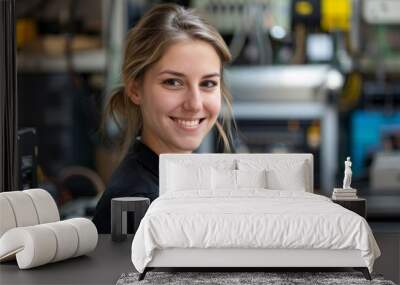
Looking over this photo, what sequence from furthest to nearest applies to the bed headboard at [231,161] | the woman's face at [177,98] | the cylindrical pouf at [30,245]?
the woman's face at [177,98] < the bed headboard at [231,161] < the cylindrical pouf at [30,245]

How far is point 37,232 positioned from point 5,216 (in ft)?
0.86

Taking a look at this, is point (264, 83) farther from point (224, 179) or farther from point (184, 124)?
point (224, 179)

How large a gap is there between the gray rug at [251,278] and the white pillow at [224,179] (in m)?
0.81

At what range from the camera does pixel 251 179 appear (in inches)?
184

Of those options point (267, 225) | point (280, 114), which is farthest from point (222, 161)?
point (280, 114)

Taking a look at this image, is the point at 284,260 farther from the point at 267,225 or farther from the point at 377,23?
the point at 377,23

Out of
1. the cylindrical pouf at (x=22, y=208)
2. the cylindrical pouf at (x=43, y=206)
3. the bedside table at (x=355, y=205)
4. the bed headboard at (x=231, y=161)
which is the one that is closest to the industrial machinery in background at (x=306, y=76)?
the bed headboard at (x=231, y=161)

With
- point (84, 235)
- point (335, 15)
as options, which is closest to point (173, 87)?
point (335, 15)

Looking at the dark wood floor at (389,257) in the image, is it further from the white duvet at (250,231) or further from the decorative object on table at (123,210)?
the decorative object on table at (123,210)

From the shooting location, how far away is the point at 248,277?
381 cm

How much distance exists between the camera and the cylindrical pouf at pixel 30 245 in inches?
155

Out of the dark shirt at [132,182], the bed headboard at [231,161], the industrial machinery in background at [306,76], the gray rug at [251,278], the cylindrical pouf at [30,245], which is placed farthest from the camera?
the industrial machinery in background at [306,76]

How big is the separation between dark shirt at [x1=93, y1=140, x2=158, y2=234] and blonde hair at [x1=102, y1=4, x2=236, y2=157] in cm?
44

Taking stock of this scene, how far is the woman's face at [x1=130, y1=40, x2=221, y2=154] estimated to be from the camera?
5559 millimetres
